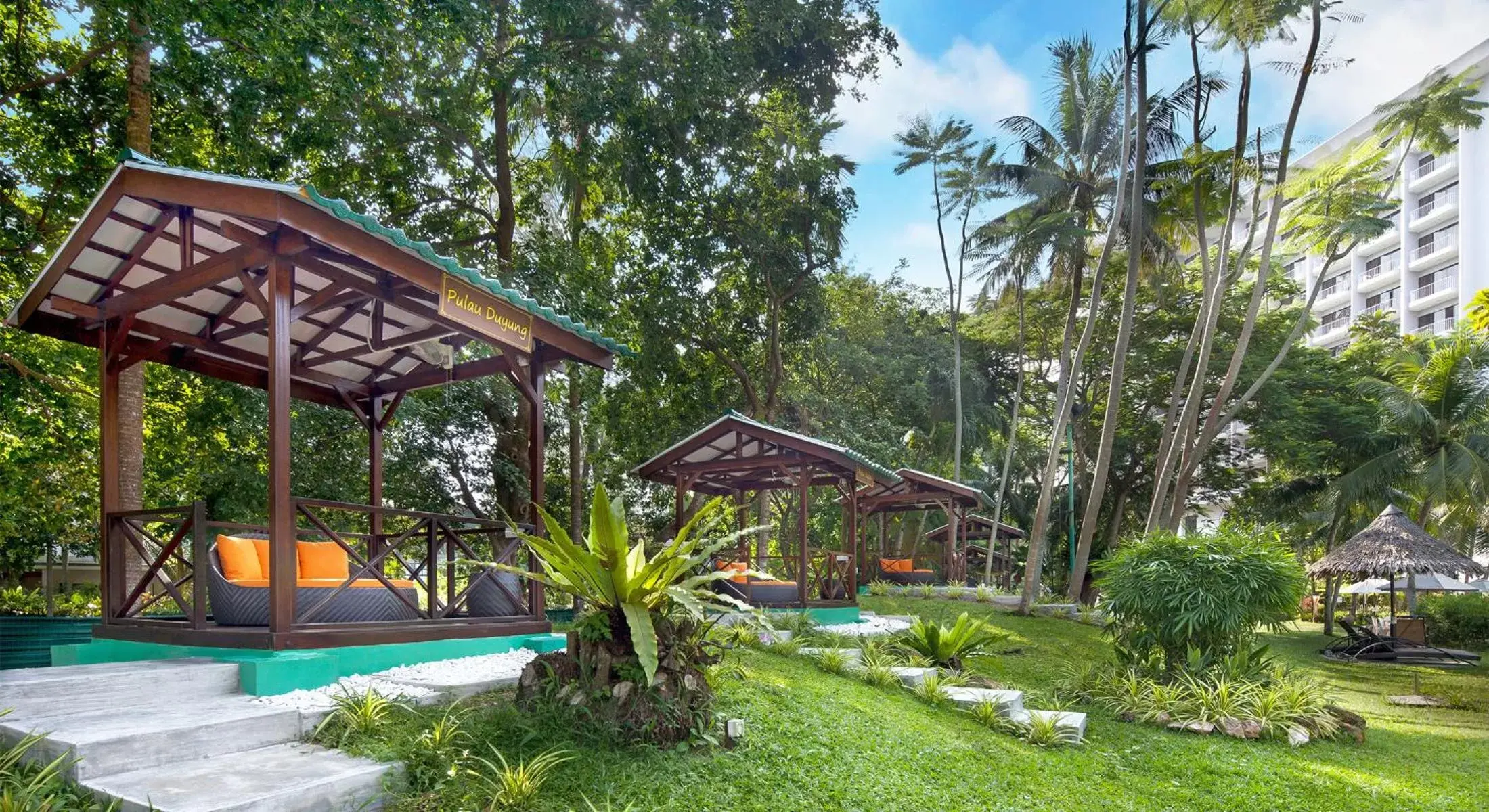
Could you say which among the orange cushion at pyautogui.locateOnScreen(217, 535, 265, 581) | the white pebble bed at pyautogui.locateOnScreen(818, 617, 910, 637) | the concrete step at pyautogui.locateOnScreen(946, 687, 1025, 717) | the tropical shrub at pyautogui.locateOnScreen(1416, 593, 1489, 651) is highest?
the orange cushion at pyautogui.locateOnScreen(217, 535, 265, 581)

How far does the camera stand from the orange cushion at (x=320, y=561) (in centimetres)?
800

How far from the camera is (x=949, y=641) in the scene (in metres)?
9.85

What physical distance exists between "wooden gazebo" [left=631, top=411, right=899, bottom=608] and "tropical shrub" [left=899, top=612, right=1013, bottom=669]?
13.3 ft

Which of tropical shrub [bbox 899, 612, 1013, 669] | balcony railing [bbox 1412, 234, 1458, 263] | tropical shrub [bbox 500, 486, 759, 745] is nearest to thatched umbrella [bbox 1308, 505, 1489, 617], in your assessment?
tropical shrub [bbox 899, 612, 1013, 669]

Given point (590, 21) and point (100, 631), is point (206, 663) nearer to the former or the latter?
Result: point (100, 631)

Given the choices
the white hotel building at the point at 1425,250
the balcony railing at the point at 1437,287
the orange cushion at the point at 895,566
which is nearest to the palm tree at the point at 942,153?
the orange cushion at the point at 895,566

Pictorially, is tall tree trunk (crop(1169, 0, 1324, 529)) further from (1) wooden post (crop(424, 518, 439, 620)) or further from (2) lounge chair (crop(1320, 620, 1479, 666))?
(1) wooden post (crop(424, 518, 439, 620))

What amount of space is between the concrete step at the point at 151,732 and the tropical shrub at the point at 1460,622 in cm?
2474

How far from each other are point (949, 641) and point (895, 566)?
52.8 ft

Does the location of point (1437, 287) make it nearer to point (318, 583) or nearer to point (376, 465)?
point (376, 465)

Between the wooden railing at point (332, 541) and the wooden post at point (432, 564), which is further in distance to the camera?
the wooden post at point (432, 564)

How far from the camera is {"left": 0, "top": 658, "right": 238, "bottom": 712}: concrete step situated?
483 centimetres

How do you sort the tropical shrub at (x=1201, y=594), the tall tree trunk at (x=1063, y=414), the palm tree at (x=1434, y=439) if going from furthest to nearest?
the palm tree at (x=1434, y=439), the tall tree trunk at (x=1063, y=414), the tropical shrub at (x=1201, y=594)

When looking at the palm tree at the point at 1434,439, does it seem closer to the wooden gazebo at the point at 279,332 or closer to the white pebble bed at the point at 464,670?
the wooden gazebo at the point at 279,332
